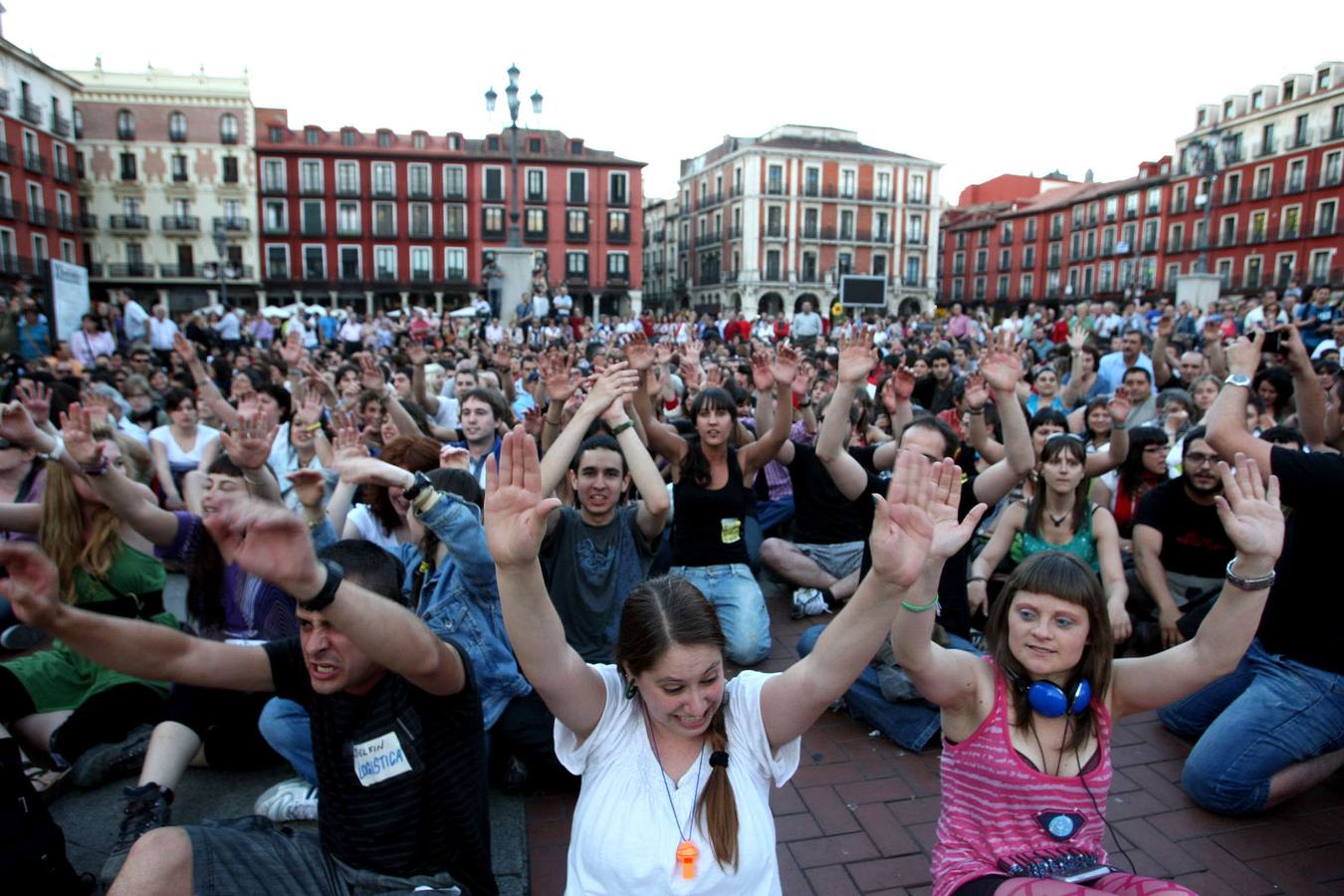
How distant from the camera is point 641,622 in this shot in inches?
79.7

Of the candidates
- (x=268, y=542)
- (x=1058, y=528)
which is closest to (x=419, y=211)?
(x=1058, y=528)

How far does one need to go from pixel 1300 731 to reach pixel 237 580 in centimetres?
450

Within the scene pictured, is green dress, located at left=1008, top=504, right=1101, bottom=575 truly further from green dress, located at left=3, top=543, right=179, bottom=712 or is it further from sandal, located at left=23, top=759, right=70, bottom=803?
sandal, located at left=23, top=759, right=70, bottom=803

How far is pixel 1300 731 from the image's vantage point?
3205 millimetres

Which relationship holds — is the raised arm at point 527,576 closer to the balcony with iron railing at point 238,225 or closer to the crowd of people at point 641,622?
the crowd of people at point 641,622

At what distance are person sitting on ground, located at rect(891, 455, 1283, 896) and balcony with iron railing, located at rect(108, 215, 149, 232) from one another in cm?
5486

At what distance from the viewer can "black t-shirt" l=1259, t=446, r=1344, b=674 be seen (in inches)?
117

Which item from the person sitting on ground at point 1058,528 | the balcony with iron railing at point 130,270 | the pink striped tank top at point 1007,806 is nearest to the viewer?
the pink striped tank top at point 1007,806

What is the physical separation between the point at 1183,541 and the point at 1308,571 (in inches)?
58.0

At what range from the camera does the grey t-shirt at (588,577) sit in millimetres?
3922

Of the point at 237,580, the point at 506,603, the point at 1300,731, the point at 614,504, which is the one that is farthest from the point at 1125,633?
the point at 237,580

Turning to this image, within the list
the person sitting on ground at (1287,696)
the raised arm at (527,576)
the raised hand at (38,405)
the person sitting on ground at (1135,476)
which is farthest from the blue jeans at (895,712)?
the raised hand at (38,405)

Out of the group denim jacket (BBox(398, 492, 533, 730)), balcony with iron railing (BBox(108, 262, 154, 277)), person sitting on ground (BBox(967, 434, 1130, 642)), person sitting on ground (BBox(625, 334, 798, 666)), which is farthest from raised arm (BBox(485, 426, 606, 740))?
balcony with iron railing (BBox(108, 262, 154, 277))

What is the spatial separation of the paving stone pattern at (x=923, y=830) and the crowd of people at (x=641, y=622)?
18 centimetres
